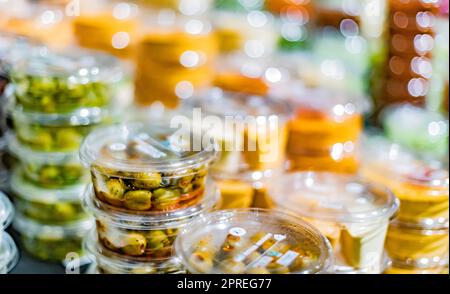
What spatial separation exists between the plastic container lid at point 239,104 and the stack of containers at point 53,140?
0.29 m

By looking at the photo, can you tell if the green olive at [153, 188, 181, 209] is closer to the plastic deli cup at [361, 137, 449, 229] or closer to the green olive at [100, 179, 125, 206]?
the green olive at [100, 179, 125, 206]

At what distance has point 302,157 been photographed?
5.90 ft

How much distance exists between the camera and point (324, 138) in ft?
5.87

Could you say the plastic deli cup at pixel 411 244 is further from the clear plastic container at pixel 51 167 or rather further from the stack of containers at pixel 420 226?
the clear plastic container at pixel 51 167

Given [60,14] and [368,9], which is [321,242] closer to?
[60,14]

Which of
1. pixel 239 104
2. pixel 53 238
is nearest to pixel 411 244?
pixel 239 104

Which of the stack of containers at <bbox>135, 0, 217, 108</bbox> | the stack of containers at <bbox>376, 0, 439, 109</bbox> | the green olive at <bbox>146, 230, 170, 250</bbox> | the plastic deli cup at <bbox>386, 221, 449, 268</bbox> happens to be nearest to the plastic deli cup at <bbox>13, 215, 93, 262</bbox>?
the green olive at <bbox>146, 230, 170, 250</bbox>

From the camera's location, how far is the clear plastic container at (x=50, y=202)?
1.65 meters

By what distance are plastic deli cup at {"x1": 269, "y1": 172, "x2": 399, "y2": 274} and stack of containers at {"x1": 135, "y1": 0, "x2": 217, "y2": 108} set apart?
32.2 inches

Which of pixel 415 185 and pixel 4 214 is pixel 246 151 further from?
pixel 4 214

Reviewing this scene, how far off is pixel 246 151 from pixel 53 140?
0.54 metres

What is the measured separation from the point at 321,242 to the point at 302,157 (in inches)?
24.6

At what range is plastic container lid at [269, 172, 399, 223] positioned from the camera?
4.52 ft

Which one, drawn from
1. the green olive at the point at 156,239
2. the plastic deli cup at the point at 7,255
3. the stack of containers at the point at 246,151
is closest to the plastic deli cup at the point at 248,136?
the stack of containers at the point at 246,151
